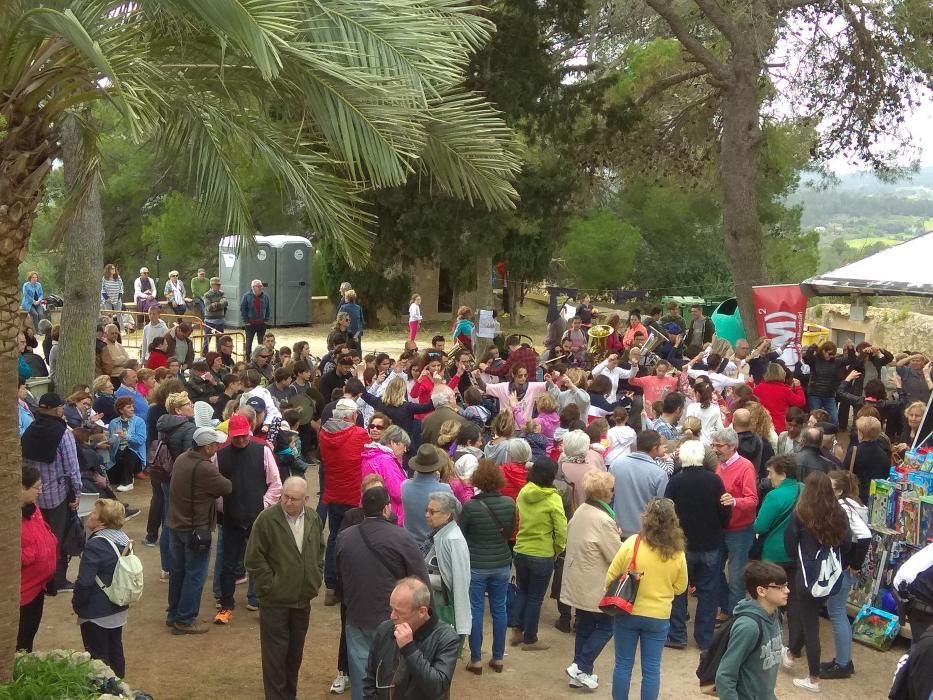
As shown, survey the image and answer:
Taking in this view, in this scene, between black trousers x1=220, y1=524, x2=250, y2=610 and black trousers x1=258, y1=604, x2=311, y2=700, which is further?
black trousers x1=220, y1=524, x2=250, y2=610

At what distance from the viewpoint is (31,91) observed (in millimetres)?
5598

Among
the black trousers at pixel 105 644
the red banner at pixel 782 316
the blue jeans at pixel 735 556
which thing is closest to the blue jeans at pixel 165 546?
the black trousers at pixel 105 644

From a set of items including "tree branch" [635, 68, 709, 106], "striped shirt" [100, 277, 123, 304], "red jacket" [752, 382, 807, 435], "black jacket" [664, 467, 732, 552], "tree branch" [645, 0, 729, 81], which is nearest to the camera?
"black jacket" [664, 467, 732, 552]

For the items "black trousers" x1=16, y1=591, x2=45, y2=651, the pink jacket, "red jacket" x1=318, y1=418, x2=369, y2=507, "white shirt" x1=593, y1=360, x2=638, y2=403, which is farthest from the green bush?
"white shirt" x1=593, y1=360, x2=638, y2=403

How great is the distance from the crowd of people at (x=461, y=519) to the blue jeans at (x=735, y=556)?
0.06 feet

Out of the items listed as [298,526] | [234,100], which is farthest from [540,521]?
[234,100]

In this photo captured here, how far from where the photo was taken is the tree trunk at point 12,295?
549 cm

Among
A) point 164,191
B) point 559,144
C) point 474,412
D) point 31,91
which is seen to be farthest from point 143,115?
point 164,191

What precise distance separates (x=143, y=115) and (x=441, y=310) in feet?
77.4

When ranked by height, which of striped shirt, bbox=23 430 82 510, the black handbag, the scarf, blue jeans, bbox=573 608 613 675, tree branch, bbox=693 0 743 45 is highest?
tree branch, bbox=693 0 743 45

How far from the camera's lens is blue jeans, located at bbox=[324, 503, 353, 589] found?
848 centimetres

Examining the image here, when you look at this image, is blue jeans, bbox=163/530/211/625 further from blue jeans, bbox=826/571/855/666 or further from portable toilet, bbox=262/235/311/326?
portable toilet, bbox=262/235/311/326

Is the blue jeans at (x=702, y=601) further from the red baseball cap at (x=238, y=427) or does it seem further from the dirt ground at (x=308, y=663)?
the red baseball cap at (x=238, y=427)

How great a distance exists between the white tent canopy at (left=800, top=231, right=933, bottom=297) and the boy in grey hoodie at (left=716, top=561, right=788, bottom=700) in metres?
5.61
